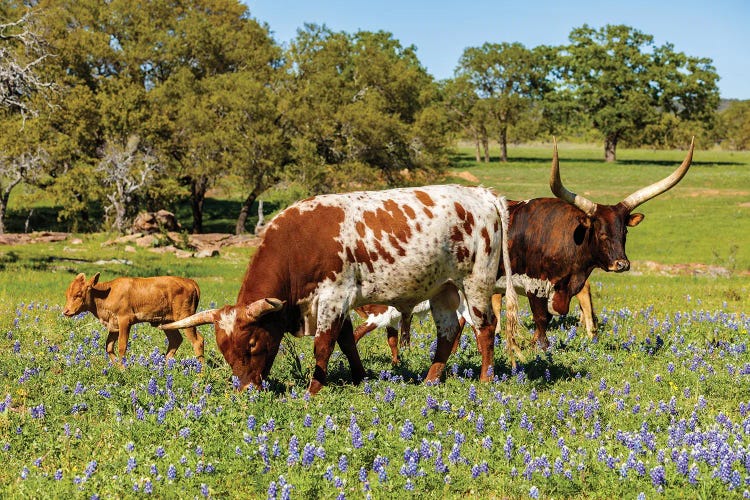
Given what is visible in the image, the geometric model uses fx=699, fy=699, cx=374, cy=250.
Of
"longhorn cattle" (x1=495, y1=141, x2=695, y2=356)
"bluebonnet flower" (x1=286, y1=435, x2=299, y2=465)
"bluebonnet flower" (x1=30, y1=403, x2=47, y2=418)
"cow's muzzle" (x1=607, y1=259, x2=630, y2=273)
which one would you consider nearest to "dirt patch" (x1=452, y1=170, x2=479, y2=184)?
"longhorn cattle" (x1=495, y1=141, x2=695, y2=356)

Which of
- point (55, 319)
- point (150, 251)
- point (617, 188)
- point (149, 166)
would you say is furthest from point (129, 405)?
point (617, 188)

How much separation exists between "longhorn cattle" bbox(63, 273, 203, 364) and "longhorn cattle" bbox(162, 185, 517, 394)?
1748mm

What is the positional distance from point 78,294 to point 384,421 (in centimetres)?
466

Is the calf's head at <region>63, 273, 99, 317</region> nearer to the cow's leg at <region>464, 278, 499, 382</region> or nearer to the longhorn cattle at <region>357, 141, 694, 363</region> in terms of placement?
the longhorn cattle at <region>357, 141, 694, 363</region>

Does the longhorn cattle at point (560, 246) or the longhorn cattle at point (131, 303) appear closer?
the longhorn cattle at point (131, 303)

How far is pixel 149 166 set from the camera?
39250 mm

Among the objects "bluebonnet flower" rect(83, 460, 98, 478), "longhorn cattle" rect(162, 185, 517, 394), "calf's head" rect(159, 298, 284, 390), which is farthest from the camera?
"longhorn cattle" rect(162, 185, 517, 394)

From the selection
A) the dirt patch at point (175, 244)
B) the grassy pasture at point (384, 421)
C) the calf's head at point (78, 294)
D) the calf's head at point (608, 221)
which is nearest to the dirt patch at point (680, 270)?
the grassy pasture at point (384, 421)

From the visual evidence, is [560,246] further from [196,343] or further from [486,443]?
[196,343]

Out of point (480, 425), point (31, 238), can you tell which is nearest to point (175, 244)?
point (31, 238)

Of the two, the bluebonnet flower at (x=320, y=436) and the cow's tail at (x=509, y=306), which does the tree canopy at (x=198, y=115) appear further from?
the bluebonnet flower at (x=320, y=436)

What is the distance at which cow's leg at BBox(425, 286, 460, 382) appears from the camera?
899 centimetres

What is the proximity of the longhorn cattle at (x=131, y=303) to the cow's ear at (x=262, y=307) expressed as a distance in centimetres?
211

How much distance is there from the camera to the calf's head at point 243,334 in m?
7.79
